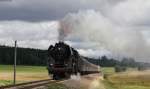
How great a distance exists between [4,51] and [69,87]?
120860 mm

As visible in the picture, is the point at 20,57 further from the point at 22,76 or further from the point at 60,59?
the point at 60,59

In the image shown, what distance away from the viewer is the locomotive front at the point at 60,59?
160 feet

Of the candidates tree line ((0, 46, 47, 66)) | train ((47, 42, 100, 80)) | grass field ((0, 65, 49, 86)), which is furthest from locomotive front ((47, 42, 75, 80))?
tree line ((0, 46, 47, 66))

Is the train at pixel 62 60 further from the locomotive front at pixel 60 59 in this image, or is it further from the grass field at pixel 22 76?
the grass field at pixel 22 76

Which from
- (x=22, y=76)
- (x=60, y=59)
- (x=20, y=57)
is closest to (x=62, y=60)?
(x=60, y=59)

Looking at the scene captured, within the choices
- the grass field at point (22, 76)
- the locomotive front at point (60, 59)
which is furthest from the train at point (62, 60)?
the grass field at point (22, 76)

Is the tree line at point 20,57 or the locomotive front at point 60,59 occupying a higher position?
the tree line at point 20,57

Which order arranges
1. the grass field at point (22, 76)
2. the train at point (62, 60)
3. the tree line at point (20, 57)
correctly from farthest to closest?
the tree line at point (20, 57), the grass field at point (22, 76), the train at point (62, 60)

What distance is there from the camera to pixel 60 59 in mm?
49156

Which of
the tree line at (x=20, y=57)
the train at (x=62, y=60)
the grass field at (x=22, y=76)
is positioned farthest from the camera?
the tree line at (x=20, y=57)

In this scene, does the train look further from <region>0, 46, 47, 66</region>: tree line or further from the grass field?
<region>0, 46, 47, 66</region>: tree line

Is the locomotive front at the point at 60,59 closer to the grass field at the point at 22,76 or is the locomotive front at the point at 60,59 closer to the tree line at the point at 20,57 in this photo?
the grass field at the point at 22,76

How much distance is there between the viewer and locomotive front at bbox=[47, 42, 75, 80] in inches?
1914

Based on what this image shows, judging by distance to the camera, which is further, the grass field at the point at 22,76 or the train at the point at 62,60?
the grass field at the point at 22,76
